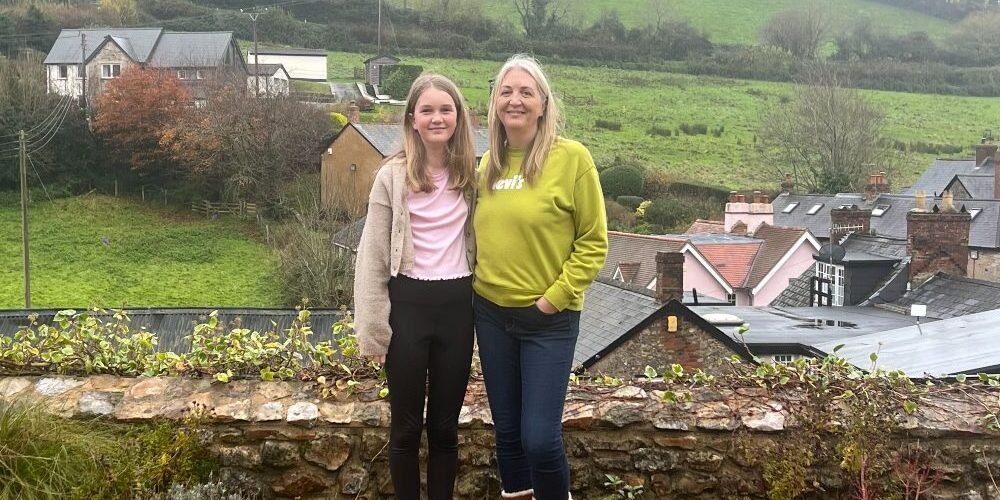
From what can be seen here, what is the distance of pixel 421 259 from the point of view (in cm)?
312

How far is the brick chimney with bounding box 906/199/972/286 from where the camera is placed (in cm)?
1914

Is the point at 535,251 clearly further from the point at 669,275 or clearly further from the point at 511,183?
the point at 669,275

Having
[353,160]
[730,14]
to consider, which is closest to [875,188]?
[353,160]

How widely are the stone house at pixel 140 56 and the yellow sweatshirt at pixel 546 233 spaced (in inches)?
1819

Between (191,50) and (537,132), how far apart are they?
5329cm

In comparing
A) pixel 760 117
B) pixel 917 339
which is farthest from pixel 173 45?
pixel 917 339

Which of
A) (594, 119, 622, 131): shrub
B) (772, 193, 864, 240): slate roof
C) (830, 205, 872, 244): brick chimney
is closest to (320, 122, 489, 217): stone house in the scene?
(772, 193, 864, 240): slate roof

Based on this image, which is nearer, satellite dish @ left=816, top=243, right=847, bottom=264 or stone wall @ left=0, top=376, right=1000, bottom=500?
stone wall @ left=0, top=376, right=1000, bottom=500

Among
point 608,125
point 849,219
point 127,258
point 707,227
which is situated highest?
point 608,125

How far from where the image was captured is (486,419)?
12.2 feet

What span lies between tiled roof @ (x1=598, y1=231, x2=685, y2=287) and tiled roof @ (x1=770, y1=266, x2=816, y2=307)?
9.98 feet

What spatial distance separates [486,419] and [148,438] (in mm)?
1360

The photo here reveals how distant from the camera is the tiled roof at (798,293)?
73.6 ft

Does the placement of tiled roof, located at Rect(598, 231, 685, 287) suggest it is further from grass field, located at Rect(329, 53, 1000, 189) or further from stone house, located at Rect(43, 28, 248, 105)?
stone house, located at Rect(43, 28, 248, 105)
